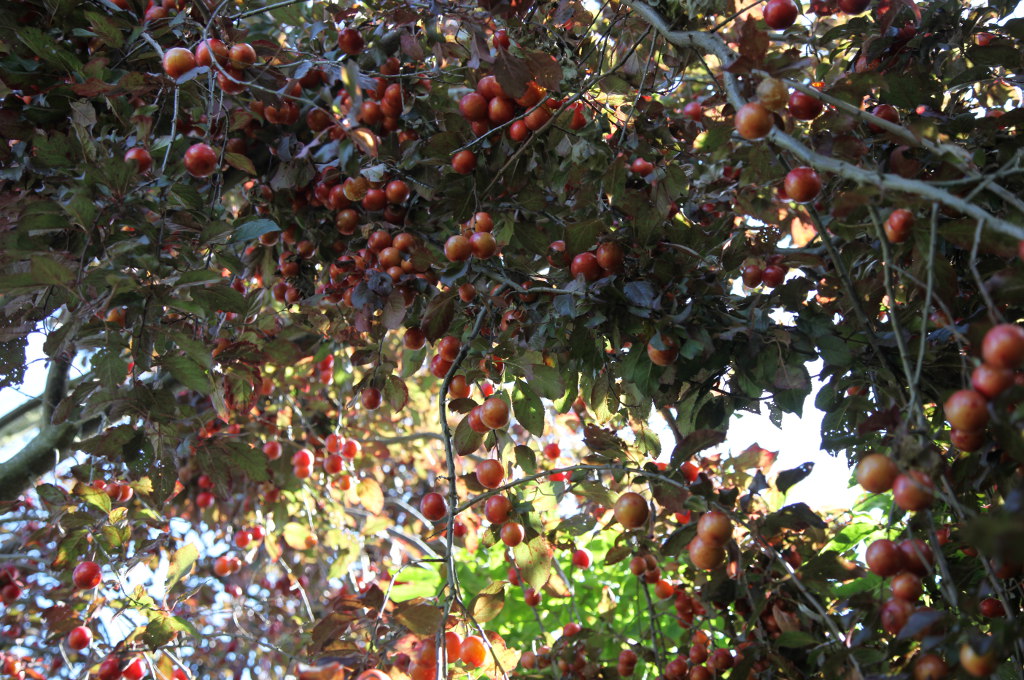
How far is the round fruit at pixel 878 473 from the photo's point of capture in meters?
0.88

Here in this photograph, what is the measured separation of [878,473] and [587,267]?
78cm

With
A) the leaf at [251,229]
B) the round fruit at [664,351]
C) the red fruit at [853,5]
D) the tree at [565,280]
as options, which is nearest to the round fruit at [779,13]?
the tree at [565,280]

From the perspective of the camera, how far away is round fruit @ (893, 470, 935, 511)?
33.4 inches

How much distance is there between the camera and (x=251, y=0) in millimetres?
2389

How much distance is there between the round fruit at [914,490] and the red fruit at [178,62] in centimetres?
167

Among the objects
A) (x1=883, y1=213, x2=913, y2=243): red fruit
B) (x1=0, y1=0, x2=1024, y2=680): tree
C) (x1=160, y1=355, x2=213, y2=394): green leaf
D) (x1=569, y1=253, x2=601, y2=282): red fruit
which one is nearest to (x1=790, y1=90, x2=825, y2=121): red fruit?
(x1=0, y1=0, x2=1024, y2=680): tree

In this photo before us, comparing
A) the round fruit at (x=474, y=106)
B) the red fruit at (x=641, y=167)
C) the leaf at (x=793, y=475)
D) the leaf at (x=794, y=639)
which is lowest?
the leaf at (x=794, y=639)

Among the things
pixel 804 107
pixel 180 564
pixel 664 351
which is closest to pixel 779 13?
pixel 804 107

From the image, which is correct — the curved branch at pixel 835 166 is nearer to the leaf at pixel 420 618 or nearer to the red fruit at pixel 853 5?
the red fruit at pixel 853 5

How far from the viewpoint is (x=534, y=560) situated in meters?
1.57

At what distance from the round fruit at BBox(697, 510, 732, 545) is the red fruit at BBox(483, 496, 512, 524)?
497 millimetres

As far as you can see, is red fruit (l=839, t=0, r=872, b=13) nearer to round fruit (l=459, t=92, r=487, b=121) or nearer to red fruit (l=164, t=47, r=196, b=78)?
round fruit (l=459, t=92, r=487, b=121)

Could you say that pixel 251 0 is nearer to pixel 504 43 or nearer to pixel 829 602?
pixel 504 43

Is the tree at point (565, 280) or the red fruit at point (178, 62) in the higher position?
the red fruit at point (178, 62)
